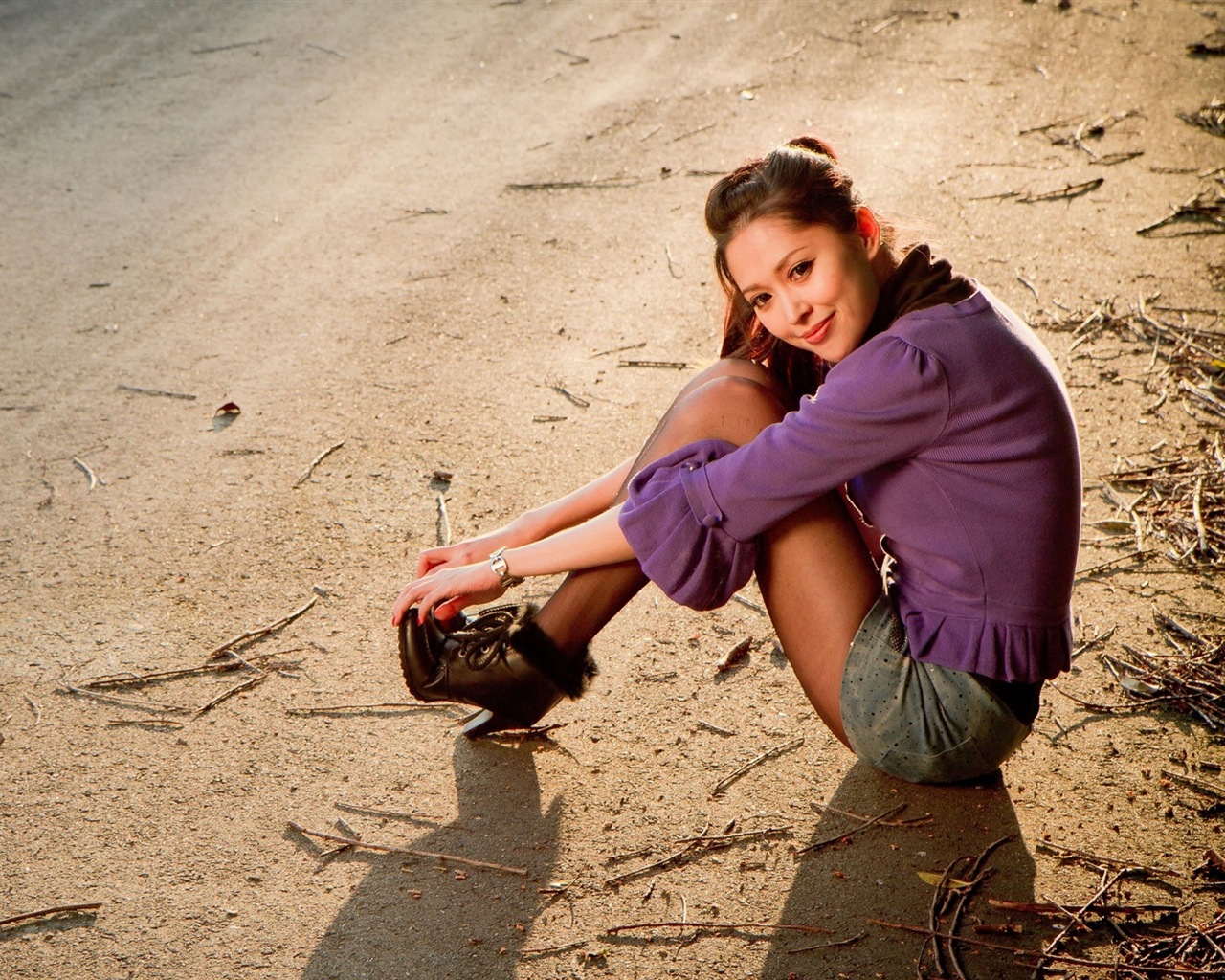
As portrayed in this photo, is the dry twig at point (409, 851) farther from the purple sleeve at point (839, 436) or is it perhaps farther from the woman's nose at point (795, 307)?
the woman's nose at point (795, 307)

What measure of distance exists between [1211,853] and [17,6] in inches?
295

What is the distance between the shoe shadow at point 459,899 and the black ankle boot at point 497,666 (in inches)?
7.1

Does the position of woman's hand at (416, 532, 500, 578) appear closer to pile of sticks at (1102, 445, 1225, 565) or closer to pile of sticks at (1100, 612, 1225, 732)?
pile of sticks at (1100, 612, 1225, 732)

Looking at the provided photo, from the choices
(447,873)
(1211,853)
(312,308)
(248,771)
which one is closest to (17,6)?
(312,308)

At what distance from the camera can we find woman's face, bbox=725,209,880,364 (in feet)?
7.41

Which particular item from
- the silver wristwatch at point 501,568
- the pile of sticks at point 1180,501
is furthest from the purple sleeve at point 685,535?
the pile of sticks at point 1180,501

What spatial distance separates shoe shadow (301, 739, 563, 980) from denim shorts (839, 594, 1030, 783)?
2.31 ft

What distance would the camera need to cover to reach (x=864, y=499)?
2.32m

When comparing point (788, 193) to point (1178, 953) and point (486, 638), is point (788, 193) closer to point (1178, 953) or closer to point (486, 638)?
point (486, 638)

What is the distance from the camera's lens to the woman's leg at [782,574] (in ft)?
7.62

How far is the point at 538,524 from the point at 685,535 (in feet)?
1.77

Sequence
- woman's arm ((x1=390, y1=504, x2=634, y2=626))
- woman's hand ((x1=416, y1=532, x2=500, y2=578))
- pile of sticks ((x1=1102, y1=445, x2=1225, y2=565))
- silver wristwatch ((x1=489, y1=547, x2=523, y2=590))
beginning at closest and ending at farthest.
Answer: woman's arm ((x1=390, y1=504, x2=634, y2=626))
silver wristwatch ((x1=489, y1=547, x2=523, y2=590))
woman's hand ((x1=416, y1=532, x2=500, y2=578))
pile of sticks ((x1=1102, y1=445, x2=1225, y2=565))

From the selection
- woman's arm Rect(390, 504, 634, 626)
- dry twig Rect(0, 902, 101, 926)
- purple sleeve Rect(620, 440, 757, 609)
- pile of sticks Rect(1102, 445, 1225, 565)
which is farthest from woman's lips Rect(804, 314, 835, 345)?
dry twig Rect(0, 902, 101, 926)

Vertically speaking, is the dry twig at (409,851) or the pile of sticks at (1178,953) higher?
the dry twig at (409,851)
